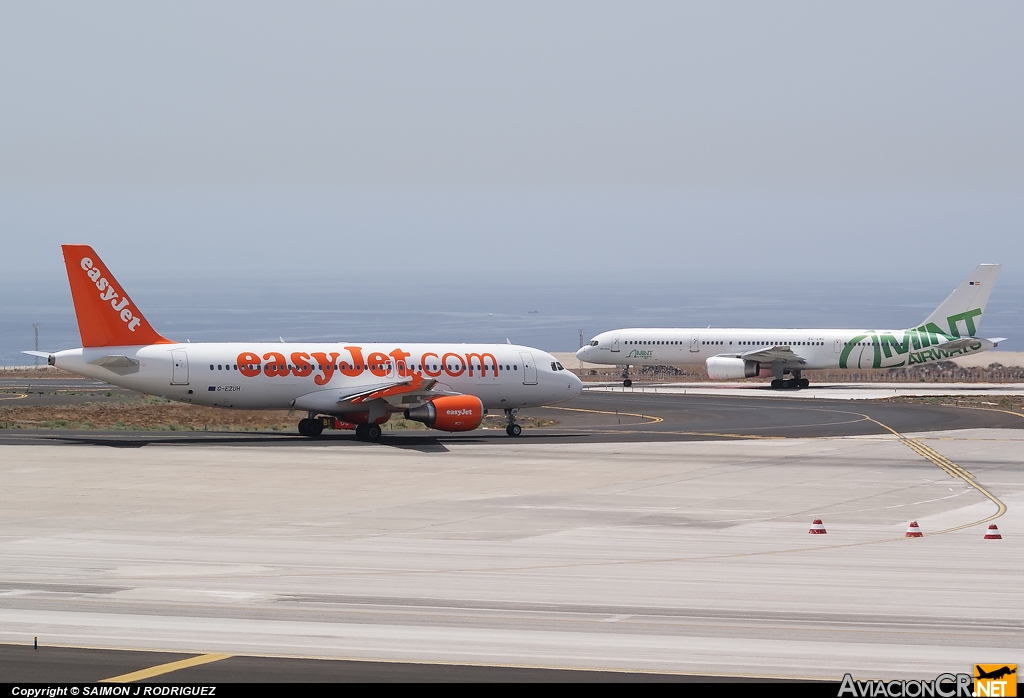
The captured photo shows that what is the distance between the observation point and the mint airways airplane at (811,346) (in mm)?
86625

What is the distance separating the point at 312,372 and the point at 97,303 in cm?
857

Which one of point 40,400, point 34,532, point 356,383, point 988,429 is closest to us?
point 34,532

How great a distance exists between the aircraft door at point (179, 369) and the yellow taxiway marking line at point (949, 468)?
90.0 ft

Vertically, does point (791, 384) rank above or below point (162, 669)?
below

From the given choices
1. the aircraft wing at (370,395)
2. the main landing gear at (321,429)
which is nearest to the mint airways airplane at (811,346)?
the main landing gear at (321,429)

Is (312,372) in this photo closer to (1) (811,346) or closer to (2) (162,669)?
(2) (162,669)

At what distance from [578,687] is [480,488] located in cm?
2137

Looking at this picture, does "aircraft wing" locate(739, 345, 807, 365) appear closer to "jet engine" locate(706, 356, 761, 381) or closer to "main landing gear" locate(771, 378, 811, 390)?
"jet engine" locate(706, 356, 761, 381)

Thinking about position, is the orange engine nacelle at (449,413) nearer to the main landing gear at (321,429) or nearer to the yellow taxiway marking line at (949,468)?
the main landing gear at (321,429)

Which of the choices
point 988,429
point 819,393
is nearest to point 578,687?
point 988,429

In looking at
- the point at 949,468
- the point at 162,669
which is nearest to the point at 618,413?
the point at 949,468

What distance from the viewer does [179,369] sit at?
47281 mm

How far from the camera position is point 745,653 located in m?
16.6

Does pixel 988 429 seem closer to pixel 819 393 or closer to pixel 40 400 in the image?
pixel 819 393
